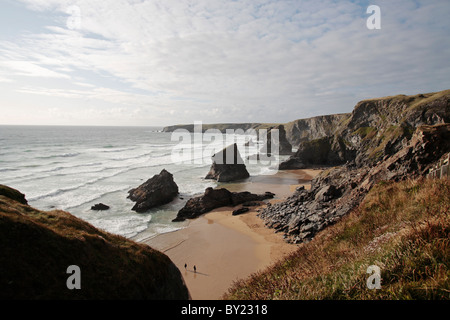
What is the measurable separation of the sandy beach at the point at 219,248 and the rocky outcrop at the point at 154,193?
7073 millimetres

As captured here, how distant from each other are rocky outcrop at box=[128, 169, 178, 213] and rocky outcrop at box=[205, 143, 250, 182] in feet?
41.4

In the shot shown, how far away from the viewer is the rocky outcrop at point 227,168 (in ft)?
150

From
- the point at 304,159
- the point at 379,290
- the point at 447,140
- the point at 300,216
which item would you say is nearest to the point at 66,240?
the point at 379,290

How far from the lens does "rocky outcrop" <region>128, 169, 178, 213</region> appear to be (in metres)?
30.0

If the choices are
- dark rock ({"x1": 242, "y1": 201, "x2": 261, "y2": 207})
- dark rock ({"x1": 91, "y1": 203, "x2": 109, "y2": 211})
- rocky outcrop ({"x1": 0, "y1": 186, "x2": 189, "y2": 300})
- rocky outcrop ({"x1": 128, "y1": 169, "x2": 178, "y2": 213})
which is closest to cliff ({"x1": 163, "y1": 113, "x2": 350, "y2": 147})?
dark rock ({"x1": 242, "y1": 201, "x2": 261, "y2": 207})

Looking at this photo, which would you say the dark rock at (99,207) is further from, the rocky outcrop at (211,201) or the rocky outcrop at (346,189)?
the rocky outcrop at (346,189)

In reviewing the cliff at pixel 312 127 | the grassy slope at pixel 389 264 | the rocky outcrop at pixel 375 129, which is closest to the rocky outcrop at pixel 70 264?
the grassy slope at pixel 389 264

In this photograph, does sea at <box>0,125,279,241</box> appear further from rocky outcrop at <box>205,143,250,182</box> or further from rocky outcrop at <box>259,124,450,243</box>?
rocky outcrop at <box>259,124,450,243</box>

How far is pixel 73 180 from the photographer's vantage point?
42125 millimetres

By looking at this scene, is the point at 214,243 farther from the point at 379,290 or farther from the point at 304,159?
the point at 304,159

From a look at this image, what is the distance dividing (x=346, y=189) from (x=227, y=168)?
26922mm

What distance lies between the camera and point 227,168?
46188mm

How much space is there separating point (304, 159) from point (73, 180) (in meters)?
50.8
